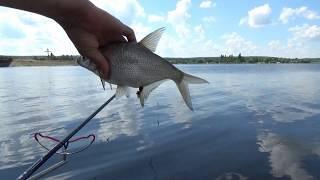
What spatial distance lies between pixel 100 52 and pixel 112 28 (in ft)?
0.63

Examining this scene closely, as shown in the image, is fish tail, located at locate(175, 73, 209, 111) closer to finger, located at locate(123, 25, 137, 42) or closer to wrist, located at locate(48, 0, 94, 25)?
finger, located at locate(123, 25, 137, 42)

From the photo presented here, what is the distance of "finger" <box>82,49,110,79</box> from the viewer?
2.67m

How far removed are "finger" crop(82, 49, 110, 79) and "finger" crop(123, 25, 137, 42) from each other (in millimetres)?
276

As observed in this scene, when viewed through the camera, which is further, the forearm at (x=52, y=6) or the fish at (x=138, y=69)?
the fish at (x=138, y=69)

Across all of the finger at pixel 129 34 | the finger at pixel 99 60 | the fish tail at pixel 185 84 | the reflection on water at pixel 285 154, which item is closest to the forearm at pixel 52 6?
the finger at pixel 99 60

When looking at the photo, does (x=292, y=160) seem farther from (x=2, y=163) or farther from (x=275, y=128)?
(x=2, y=163)

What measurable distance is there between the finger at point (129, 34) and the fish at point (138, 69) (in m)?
0.10

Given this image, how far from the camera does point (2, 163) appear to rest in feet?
58.2

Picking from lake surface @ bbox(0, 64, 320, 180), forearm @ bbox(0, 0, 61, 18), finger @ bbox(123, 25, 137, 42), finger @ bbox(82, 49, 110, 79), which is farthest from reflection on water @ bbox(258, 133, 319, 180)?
forearm @ bbox(0, 0, 61, 18)

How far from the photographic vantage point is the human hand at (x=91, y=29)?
255 centimetres

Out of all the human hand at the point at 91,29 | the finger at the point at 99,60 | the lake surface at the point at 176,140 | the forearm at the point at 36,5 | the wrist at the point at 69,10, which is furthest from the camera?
the lake surface at the point at 176,140

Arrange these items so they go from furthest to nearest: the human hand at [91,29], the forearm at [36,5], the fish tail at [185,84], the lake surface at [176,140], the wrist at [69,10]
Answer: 1. the lake surface at [176,140]
2. the fish tail at [185,84]
3. the human hand at [91,29]
4. the wrist at [69,10]
5. the forearm at [36,5]

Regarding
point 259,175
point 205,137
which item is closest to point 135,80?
point 259,175

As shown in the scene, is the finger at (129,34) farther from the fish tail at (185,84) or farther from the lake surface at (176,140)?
the lake surface at (176,140)
